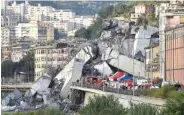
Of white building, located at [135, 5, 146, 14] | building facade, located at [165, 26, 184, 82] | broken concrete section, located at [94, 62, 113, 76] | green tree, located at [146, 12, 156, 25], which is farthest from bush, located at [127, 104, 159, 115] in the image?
white building, located at [135, 5, 146, 14]

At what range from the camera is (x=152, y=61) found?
293 feet

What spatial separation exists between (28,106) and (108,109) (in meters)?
53.2

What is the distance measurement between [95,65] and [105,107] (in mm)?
61807

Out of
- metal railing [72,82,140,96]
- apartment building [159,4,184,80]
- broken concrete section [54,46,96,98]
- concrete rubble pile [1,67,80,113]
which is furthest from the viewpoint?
broken concrete section [54,46,96,98]

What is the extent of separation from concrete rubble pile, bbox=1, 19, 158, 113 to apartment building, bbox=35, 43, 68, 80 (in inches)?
1837

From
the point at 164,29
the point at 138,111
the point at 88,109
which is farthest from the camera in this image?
the point at 164,29

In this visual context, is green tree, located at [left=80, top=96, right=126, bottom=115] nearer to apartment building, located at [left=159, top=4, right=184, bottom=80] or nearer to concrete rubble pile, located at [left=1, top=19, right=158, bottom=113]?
apartment building, located at [left=159, top=4, right=184, bottom=80]

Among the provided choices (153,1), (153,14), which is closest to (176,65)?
(153,14)

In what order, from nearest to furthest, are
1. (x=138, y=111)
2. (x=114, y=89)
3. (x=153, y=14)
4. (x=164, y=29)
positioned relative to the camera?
1. (x=138, y=111)
2. (x=114, y=89)
3. (x=164, y=29)
4. (x=153, y=14)

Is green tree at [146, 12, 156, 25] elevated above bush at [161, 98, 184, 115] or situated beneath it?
elevated above

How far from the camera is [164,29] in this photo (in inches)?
3216

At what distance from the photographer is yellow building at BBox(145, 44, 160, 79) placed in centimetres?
8550

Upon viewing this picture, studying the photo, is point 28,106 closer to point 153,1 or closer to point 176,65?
point 176,65

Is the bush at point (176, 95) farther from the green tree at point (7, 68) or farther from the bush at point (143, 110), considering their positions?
the green tree at point (7, 68)
